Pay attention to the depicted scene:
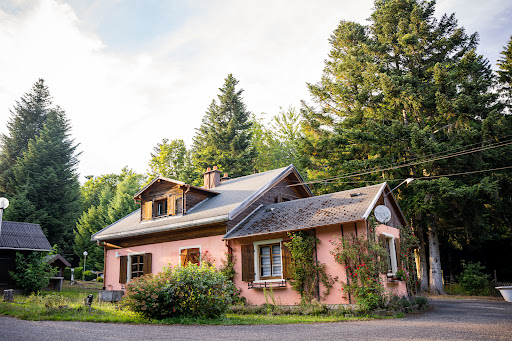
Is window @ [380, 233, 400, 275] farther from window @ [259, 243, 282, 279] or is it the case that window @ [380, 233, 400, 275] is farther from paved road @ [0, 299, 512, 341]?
paved road @ [0, 299, 512, 341]

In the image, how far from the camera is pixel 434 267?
2217 centimetres

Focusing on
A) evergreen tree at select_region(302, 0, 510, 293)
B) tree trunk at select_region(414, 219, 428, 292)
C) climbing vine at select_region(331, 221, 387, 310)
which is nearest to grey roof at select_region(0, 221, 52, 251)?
climbing vine at select_region(331, 221, 387, 310)

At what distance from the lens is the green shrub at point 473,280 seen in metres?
21.4

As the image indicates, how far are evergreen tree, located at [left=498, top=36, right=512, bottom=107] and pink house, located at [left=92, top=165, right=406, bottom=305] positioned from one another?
13.1m

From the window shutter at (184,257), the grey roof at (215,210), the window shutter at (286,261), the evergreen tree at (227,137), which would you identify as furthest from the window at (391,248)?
the evergreen tree at (227,137)

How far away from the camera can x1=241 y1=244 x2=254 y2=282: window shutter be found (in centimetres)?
1468

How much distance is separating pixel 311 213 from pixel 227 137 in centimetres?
2287

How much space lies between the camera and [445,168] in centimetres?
2198

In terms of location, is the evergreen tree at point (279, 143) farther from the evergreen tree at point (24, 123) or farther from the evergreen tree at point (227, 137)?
the evergreen tree at point (24, 123)

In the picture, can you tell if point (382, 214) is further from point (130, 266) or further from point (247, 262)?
point (130, 266)

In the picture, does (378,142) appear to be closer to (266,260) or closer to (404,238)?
(404,238)

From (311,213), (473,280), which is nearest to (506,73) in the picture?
(473,280)

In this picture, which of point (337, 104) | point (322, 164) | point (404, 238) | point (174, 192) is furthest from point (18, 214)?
point (404, 238)

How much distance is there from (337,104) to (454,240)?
11.9 metres
